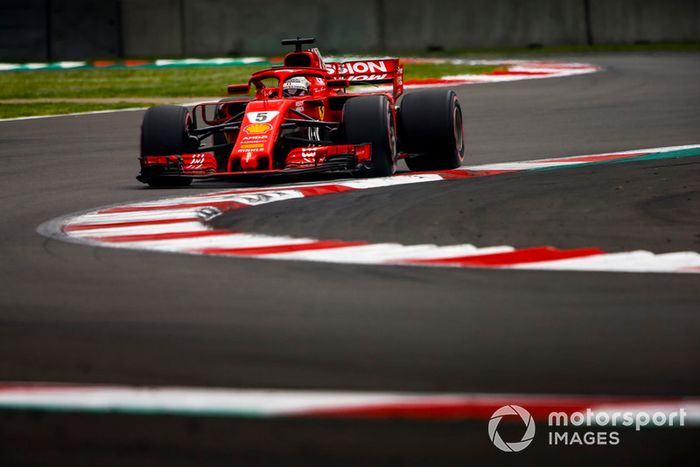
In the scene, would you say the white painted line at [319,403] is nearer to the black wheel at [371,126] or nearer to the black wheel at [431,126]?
the black wheel at [371,126]

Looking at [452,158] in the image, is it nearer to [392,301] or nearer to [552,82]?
[392,301]

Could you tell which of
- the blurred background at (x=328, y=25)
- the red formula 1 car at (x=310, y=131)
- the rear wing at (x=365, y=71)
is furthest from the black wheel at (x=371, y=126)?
the blurred background at (x=328, y=25)

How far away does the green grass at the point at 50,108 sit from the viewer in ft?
63.1

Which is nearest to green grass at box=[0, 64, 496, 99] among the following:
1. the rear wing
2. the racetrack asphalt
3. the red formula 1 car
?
the rear wing

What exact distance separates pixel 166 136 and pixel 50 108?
31.0 ft

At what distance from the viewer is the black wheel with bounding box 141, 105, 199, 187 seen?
36.1ft

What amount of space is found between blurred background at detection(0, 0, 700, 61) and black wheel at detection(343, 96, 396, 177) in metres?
23.0

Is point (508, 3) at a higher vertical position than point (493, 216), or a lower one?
higher

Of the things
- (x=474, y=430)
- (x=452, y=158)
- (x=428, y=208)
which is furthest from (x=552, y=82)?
(x=474, y=430)

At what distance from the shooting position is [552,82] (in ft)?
72.2

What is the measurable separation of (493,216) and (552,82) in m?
14.4

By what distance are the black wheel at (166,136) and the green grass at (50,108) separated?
330 inches

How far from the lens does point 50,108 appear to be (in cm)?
1994

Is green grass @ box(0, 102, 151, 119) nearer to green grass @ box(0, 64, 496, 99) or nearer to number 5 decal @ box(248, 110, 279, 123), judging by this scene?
green grass @ box(0, 64, 496, 99)
